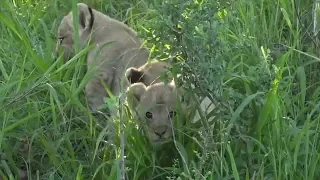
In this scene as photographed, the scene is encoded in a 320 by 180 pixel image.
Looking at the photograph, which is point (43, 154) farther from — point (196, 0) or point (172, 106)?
point (196, 0)

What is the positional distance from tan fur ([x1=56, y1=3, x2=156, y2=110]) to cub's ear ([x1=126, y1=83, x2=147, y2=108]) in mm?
395

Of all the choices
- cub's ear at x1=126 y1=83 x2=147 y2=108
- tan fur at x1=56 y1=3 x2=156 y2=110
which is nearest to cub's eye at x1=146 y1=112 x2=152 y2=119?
cub's ear at x1=126 y1=83 x2=147 y2=108

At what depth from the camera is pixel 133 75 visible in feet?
14.6

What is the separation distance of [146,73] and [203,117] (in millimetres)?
762

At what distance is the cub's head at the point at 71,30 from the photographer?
516 cm

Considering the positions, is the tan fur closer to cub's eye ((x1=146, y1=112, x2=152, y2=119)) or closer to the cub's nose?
cub's eye ((x1=146, y1=112, x2=152, y2=119))

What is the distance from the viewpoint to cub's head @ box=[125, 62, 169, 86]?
441 centimetres

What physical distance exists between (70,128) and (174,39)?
822 mm

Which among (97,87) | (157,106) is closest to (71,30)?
(97,87)

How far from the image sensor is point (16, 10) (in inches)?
213

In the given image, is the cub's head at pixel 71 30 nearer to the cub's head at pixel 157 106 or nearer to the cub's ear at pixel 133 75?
the cub's ear at pixel 133 75

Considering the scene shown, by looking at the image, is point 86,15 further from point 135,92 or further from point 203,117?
point 203,117

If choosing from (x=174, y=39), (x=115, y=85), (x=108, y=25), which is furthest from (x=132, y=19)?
(x=174, y=39)

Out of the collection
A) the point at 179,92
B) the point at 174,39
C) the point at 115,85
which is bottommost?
the point at 115,85
